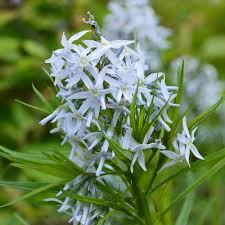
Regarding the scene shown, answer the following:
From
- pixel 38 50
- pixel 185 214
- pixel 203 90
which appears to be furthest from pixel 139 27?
pixel 185 214

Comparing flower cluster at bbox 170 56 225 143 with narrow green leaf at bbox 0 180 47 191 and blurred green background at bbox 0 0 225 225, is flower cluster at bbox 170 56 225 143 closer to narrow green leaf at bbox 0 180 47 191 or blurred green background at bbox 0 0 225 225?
blurred green background at bbox 0 0 225 225

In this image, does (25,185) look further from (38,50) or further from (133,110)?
(38,50)

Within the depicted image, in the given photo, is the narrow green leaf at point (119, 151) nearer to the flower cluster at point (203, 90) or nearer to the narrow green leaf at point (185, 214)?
the narrow green leaf at point (185, 214)

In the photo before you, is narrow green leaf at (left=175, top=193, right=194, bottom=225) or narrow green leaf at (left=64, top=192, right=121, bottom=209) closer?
narrow green leaf at (left=64, top=192, right=121, bottom=209)

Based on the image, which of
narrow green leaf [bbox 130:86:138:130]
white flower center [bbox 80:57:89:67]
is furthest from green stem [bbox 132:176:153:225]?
white flower center [bbox 80:57:89:67]

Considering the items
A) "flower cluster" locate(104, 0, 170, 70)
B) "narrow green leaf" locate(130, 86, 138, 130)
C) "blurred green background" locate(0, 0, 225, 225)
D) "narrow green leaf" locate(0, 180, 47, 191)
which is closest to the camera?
"narrow green leaf" locate(130, 86, 138, 130)

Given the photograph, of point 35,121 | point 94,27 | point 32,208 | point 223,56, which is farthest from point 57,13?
point 94,27
